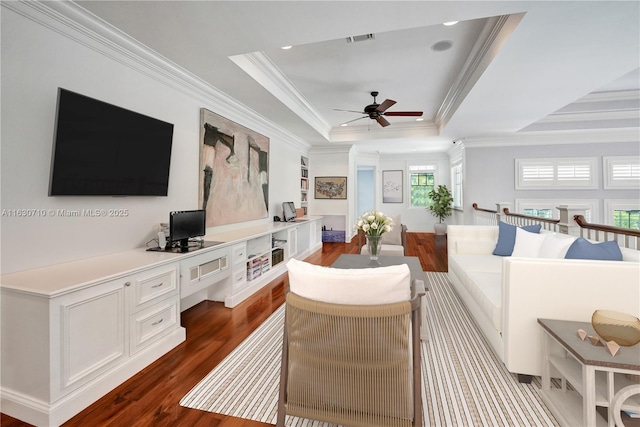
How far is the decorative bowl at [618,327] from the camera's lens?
1386 mm

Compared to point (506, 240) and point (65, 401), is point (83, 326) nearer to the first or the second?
point (65, 401)

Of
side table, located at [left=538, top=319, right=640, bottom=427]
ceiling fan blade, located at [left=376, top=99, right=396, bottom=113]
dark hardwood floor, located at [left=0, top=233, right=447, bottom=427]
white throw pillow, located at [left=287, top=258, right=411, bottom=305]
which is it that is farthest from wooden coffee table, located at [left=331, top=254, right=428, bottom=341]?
ceiling fan blade, located at [left=376, top=99, right=396, bottom=113]

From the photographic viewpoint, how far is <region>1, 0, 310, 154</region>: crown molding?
75.8 inches

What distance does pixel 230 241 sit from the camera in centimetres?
318

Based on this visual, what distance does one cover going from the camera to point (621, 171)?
5.99 meters

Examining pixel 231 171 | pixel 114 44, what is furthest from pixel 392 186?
pixel 114 44

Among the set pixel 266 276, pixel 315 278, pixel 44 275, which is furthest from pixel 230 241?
pixel 315 278

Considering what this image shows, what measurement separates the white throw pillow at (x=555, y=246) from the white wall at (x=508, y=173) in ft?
14.1

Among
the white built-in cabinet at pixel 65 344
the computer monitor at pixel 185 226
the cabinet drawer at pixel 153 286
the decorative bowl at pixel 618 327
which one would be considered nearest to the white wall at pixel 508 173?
the decorative bowl at pixel 618 327

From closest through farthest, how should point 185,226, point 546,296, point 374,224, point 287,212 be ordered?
point 546,296, point 185,226, point 374,224, point 287,212

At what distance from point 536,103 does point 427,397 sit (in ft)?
14.5

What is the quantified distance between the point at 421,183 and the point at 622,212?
4.66 metres

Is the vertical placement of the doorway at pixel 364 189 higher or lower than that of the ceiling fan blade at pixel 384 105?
lower

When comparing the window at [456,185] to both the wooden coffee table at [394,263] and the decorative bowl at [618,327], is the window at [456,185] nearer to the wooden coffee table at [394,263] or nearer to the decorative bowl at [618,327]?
the wooden coffee table at [394,263]
